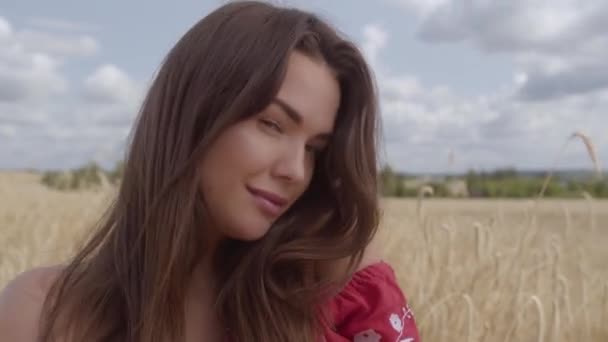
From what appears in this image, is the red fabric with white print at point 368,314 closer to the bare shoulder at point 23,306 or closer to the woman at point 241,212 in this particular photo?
the woman at point 241,212

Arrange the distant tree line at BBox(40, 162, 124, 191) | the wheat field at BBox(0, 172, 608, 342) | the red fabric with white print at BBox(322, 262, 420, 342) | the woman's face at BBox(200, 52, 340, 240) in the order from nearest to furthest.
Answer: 1. the woman's face at BBox(200, 52, 340, 240)
2. the red fabric with white print at BBox(322, 262, 420, 342)
3. the wheat field at BBox(0, 172, 608, 342)
4. the distant tree line at BBox(40, 162, 124, 191)

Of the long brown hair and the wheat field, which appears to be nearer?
the long brown hair

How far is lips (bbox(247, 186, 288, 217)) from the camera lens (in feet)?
4.17

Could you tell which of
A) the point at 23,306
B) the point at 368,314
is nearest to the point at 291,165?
the point at 368,314

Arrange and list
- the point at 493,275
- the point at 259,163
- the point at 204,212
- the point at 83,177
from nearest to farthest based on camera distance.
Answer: the point at 259,163
the point at 204,212
the point at 493,275
the point at 83,177

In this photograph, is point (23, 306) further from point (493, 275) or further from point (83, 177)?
point (83, 177)

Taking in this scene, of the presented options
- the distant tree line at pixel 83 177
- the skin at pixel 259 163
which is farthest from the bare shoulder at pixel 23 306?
the distant tree line at pixel 83 177

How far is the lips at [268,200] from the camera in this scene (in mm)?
1271

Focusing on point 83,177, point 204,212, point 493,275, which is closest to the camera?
point 204,212

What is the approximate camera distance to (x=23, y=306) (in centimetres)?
131

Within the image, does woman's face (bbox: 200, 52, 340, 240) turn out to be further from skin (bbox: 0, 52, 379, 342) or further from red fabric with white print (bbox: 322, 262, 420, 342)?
red fabric with white print (bbox: 322, 262, 420, 342)

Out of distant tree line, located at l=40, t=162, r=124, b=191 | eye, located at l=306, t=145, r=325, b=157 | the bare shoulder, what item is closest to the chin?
eye, located at l=306, t=145, r=325, b=157

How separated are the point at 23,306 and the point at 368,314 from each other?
1.62 ft

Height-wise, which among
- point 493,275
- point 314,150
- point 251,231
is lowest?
point 493,275
